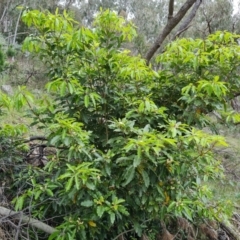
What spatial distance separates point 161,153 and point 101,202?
50cm

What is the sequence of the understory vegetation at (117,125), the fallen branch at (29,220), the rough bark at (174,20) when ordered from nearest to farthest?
the understory vegetation at (117,125) < the fallen branch at (29,220) < the rough bark at (174,20)

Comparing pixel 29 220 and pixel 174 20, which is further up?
pixel 174 20

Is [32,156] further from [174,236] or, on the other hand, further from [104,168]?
[174,236]

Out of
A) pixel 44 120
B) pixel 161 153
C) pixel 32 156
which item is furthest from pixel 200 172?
pixel 32 156

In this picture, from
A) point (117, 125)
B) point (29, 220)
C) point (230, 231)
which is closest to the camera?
point (117, 125)

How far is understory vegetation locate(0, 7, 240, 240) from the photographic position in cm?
204

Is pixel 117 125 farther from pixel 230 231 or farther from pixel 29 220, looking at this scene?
pixel 230 231

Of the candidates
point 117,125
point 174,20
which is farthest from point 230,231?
point 174,20

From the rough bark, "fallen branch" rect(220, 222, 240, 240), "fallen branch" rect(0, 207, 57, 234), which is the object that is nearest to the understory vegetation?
"fallen branch" rect(0, 207, 57, 234)

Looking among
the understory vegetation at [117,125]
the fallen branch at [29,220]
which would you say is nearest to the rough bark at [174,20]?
the understory vegetation at [117,125]

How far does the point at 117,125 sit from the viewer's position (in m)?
2.07

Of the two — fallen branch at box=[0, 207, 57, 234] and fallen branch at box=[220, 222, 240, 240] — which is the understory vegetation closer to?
fallen branch at box=[0, 207, 57, 234]

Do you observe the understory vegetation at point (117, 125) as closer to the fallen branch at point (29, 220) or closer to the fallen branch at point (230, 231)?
the fallen branch at point (29, 220)

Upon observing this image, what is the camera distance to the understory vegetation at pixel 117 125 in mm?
2041
